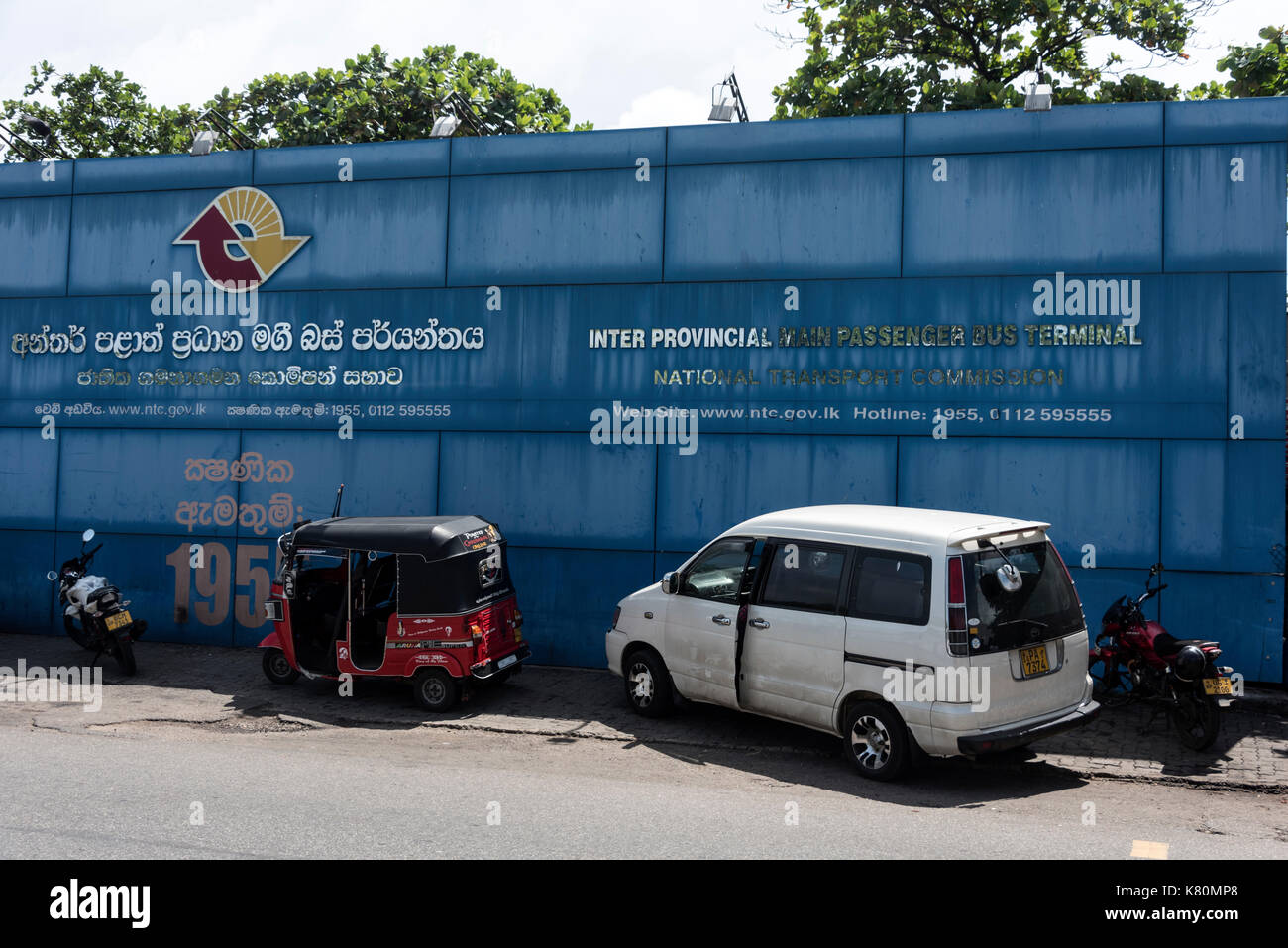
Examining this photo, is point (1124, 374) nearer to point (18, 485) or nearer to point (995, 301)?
point (995, 301)

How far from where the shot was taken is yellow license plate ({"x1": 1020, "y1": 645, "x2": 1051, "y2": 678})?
6695 millimetres

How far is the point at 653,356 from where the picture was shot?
35.8ft

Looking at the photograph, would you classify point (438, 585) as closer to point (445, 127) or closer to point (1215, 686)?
point (445, 127)

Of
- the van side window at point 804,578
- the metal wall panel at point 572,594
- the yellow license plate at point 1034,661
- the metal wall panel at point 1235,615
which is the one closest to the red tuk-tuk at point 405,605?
the metal wall panel at point 572,594

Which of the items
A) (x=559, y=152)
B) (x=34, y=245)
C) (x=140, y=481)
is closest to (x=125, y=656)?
(x=140, y=481)

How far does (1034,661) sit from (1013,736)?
0.58 meters

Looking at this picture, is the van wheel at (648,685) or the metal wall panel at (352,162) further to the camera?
the metal wall panel at (352,162)

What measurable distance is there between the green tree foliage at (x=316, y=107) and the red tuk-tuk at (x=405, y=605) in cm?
1180

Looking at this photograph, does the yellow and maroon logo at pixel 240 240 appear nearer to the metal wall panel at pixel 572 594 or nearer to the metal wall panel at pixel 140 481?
the metal wall panel at pixel 140 481

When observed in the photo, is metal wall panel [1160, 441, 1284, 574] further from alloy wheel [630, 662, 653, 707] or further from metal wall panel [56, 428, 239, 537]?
metal wall panel [56, 428, 239, 537]

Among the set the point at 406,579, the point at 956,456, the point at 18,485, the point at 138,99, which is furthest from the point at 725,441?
the point at 138,99

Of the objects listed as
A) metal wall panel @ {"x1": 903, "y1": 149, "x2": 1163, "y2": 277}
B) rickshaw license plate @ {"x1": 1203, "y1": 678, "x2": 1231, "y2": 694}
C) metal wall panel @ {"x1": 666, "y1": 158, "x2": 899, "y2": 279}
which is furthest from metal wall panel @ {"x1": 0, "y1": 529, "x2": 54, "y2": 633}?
rickshaw license plate @ {"x1": 1203, "y1": 678, "x2": 1231, "y2": 694}

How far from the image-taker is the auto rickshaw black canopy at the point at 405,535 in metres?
8.70
